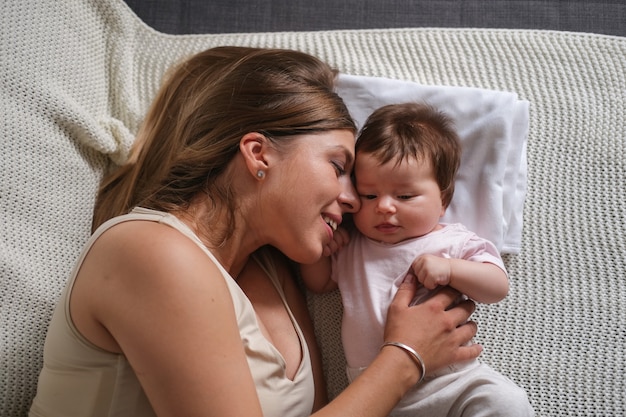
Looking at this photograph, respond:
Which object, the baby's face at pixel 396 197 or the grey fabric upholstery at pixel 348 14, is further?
the grey fabric upholstery at pixel 348 14

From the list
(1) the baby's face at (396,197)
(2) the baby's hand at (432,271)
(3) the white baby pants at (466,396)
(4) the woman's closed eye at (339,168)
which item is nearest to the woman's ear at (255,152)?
(4) the woman's closed eye at (339,168)

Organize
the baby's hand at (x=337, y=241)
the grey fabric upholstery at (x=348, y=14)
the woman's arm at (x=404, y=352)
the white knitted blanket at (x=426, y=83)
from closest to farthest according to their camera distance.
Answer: the woman's arm at (x=404, y=352) → the white knitted blanket at (x=426, y=83) → the baby's hand at (x=337, y=241) → the grey fabric upholstery at (x=348, y=14)

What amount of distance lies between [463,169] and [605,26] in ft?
2.31

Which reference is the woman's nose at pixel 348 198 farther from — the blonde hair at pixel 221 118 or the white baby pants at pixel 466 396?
the white baby pants at pixel 466 396

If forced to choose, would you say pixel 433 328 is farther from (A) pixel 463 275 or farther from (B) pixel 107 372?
(B) pixel 107 372

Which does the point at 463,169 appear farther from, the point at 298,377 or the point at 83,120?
the point at 83,120

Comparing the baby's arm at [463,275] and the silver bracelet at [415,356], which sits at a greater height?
the baby's arm at [463,275]

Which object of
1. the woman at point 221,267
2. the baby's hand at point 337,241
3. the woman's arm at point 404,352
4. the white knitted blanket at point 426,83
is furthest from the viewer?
the baby's hand at point 337,241

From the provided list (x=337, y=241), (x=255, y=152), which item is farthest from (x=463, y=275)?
(x=255, y=152)

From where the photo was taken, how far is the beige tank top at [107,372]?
1.06 metres

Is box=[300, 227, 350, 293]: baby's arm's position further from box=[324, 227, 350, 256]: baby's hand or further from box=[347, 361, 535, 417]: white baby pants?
box=[347, 361, 535, 417]: white baby pants

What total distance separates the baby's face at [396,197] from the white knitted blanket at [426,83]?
0.25m

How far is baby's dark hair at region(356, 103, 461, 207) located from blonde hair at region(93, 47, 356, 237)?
7cm

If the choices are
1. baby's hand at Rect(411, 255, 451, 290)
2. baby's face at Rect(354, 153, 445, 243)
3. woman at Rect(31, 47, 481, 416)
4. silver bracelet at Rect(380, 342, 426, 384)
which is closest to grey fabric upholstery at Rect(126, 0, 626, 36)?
woman at Rect(31, 47, 481, 416)
